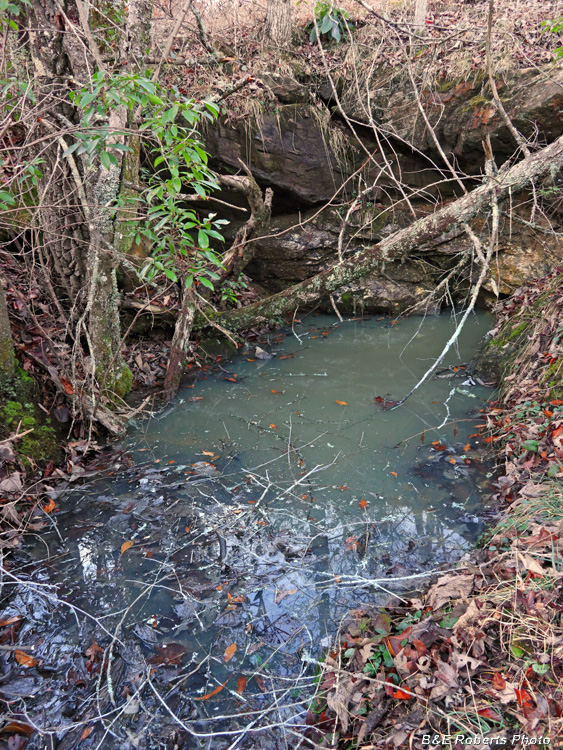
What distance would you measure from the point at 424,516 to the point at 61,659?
2279 millimetres

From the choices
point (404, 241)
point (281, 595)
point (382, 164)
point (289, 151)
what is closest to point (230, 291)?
point (404, 241)

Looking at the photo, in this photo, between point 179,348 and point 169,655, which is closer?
point 169,655

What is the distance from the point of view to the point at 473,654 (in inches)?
74.2

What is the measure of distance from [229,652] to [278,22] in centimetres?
846

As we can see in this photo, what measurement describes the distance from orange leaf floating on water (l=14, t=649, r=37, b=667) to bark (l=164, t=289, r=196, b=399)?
297cm

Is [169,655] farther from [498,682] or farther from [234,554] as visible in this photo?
A: [498,682]

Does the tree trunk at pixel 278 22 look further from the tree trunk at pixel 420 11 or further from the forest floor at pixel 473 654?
the forest floor at pixel 473 654

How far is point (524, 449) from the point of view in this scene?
10.4ft

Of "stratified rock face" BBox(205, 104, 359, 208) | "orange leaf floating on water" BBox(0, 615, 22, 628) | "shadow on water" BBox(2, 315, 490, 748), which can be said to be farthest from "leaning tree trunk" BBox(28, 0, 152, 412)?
"stratified rock face" BBox(205, 104, 359, 208)

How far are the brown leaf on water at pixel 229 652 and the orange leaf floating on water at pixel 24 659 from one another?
36.4 inches

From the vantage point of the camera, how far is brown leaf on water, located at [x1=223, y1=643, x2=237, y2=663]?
87.6 inches

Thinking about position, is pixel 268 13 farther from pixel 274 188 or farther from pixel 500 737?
pixel 500 737

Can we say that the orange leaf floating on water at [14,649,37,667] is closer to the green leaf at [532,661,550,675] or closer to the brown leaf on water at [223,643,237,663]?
the brown leaf on water at [223,643,237,663]

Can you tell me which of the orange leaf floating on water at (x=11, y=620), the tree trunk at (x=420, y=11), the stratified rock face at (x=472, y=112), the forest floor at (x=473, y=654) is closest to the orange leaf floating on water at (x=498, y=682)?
the forest floor at (x=473, y=654)
